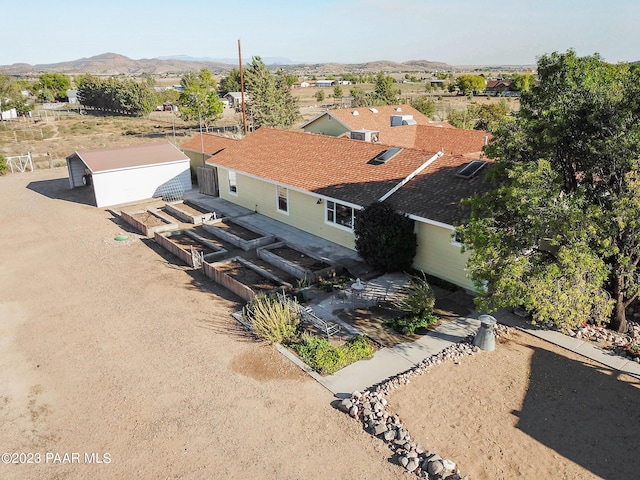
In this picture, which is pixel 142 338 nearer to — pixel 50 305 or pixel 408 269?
pixel 50 305

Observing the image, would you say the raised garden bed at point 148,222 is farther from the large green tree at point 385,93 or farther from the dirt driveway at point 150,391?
the large green tree at point 385,93

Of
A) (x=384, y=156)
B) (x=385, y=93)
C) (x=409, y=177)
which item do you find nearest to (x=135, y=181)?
(x=384, y=156)

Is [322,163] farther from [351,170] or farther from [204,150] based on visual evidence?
[204,150]

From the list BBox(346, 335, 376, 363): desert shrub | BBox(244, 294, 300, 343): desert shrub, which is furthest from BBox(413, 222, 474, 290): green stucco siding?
BBox(244, 294, 300, 343): desert shrub

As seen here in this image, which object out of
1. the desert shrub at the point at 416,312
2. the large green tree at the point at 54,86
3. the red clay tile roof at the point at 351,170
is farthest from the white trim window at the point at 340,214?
the large green tree at the point at 54,86

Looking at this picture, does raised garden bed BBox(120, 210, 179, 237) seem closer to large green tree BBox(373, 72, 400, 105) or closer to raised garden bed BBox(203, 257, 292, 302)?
raised garden bed BBox(203, 257, 292, 302)

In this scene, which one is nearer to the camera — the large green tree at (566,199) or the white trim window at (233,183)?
the large green tree at (566,199)
